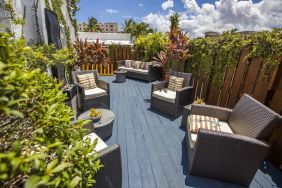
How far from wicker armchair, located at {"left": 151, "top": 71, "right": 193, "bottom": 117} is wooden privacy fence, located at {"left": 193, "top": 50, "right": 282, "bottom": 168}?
674 mm

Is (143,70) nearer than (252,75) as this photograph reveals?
No

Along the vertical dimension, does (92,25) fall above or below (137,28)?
above

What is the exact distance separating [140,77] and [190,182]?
5916 mm

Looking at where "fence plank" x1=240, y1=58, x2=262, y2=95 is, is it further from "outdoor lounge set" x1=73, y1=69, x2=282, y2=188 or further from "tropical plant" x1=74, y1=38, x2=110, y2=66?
"tropical plant" x1=74, y1=38, x2=110, y2=66

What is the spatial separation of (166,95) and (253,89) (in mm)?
1904

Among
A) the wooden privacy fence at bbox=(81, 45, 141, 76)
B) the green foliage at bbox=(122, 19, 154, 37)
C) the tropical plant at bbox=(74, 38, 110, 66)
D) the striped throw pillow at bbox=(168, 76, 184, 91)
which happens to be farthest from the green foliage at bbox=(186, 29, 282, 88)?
the green foliage at bbox=(122, 19, 154, 37)

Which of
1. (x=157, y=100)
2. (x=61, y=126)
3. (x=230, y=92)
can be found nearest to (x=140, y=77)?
(x=157, y=100)

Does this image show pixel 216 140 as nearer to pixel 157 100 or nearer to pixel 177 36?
pixel 157 100

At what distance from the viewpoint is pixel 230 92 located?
12.3ft

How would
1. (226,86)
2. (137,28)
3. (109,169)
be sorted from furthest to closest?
(137,28)
(226,86)
(109,169)

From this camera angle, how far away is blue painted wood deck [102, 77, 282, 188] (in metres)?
2.33

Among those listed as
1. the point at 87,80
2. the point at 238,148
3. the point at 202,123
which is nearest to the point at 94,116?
the point at 87,80

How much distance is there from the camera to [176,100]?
3973 mm

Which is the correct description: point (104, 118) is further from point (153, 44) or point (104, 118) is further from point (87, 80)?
point (153, 44)
